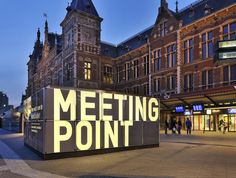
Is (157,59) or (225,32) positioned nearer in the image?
(225,32)

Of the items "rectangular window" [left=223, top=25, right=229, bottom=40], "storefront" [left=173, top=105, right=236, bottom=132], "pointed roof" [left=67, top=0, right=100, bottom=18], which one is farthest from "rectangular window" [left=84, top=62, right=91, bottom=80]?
"rectangular window" [left=223, top=25, right=229, bottom=40]

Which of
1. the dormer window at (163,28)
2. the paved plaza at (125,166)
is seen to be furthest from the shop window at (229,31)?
the paved plaza at (125,166)

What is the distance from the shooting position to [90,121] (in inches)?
508

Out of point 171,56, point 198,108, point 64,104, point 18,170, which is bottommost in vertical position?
point 18,170

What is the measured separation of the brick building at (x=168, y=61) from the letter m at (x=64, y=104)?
45.4 feet

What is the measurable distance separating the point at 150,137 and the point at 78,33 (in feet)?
105

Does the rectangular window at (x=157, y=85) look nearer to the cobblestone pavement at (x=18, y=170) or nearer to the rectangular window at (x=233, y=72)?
the rectangular window at (x=233, y=72)

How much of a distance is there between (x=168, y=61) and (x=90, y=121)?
2645 cm

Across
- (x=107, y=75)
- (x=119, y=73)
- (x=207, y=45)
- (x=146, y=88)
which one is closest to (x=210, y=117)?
(x=207, y=45)

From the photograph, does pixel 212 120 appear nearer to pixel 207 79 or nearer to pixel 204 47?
pixel 207 79

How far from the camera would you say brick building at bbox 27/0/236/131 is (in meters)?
30.2

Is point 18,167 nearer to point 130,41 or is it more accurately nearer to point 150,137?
point 150,137

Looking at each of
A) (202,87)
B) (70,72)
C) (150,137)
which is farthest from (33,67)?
(150,137)

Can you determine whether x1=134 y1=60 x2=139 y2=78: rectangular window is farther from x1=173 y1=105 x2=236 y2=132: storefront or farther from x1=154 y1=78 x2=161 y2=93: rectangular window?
x1=173 y1=105 x2=236 y2=132: storefront
